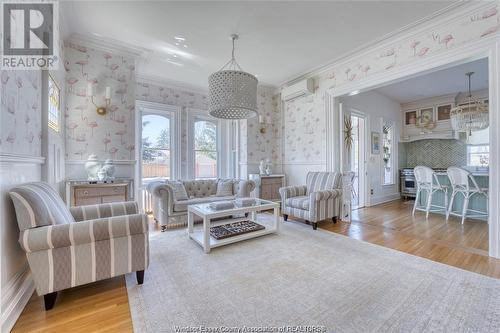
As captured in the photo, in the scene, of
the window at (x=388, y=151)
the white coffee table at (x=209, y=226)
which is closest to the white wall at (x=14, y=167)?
the white coffee table at (x=209, y=226)

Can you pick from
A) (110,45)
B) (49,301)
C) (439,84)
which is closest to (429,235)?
(439,84)

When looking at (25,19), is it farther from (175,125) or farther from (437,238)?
(437,238)

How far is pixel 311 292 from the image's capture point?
1704 mm

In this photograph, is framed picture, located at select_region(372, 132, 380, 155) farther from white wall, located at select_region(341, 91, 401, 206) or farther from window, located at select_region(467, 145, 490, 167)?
window, located at select_region(467, 145, 490, 167)

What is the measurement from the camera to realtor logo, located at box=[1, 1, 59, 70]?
5.35 ft

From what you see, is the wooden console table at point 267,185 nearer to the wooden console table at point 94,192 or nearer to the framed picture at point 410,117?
the wooden console table at point 94,192

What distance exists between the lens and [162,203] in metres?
3.30

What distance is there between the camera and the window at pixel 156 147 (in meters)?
4.42

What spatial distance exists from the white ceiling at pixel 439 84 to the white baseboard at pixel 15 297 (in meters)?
6.65

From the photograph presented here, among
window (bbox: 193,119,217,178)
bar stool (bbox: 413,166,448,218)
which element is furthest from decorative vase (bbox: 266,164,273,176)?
bar stool (bbox: 413,166,448,218)

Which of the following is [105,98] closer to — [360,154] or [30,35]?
[30,35]

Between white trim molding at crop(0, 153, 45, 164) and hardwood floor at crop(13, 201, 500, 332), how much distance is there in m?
1.06

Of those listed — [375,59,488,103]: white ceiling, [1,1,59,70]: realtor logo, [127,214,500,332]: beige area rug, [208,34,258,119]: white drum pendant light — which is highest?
[375,59,488,103]: white ceiling

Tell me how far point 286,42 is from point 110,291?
369 centimetres
